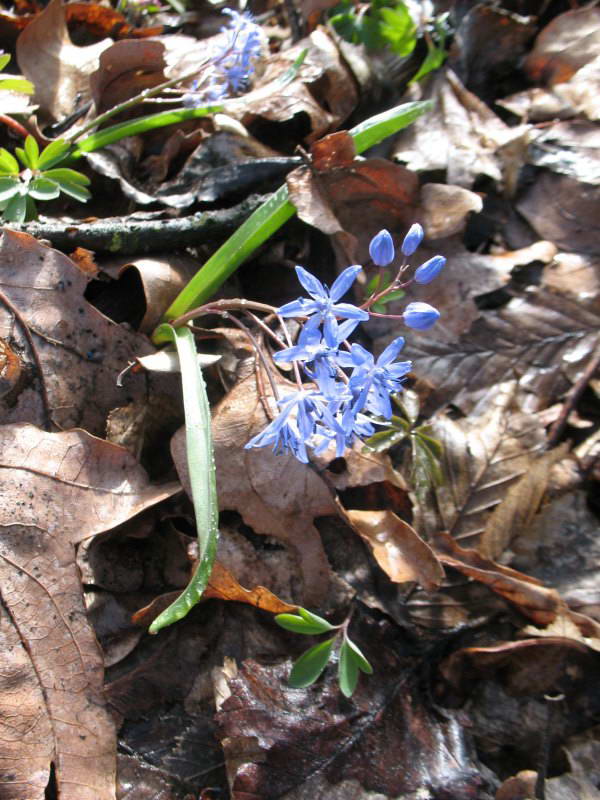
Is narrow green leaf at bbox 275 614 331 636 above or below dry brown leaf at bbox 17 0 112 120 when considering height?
below

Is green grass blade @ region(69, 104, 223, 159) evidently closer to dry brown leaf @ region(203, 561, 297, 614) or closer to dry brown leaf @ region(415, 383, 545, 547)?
dry brown leaf @ region(415, 383, 545, 547)

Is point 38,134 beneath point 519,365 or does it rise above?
above

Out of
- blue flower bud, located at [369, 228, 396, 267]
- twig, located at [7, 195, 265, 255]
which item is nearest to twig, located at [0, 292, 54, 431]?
twig, located at [7, 195, 265, 255]

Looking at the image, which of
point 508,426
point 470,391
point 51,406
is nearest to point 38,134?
point 51,406

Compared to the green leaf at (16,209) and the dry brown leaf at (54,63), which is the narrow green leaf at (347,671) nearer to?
the green leaf at (16,209)

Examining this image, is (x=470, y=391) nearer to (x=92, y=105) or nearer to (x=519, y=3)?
(x=92, y=105)
